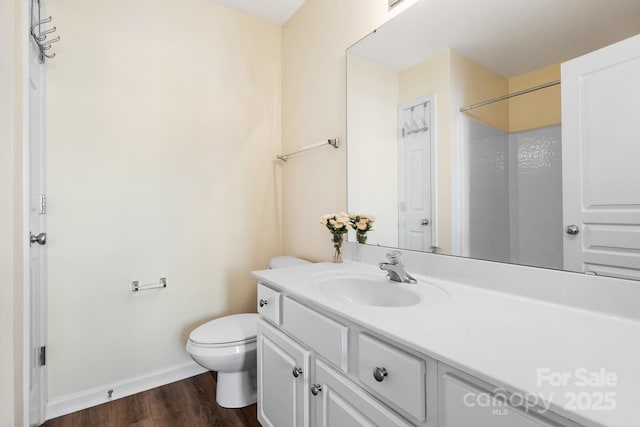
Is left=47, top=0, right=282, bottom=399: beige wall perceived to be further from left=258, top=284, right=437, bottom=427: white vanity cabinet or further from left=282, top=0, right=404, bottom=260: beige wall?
left=258, top=284, right=437, bottom=427: white vanity cabinet

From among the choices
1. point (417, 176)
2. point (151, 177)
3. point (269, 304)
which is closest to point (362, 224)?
point (417, 176)

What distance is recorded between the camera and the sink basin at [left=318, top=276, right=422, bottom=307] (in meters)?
1.15

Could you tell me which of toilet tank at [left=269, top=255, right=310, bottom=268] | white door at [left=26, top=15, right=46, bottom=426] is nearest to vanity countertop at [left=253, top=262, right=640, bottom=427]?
toilet tank at [left=269, top=255, right=310, bottom=268]

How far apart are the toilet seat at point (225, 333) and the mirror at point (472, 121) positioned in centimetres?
85

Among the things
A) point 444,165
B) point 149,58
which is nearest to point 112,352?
point 149,58

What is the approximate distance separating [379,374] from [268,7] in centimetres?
235

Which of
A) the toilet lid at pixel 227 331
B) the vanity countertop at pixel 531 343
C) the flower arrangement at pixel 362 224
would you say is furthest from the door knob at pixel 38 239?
the flower arrangement at pixel 362 224

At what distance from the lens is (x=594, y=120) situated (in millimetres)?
827

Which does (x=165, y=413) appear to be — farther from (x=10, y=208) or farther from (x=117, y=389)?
(x=10, y=208)

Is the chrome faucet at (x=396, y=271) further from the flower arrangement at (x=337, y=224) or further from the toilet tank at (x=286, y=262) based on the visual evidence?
the toilet tank at (x=286, y=262)

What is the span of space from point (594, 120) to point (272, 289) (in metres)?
1.21

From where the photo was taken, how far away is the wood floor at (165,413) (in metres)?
1.52

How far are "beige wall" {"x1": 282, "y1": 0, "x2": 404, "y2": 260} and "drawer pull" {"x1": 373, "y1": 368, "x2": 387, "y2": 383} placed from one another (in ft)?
3.53

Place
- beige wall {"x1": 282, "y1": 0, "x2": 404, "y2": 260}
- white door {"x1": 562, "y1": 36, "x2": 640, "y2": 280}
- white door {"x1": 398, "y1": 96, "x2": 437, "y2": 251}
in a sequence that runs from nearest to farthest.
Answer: white door {"x1": 562, "y1": 36, "x2": 640, "y2": 280}
white door {"x1": 398, "y1": 96, "x2": 437, "y2": 251}
beige wall {"x1": 282, "y1": 0, "x2": 404, "y2": 260}
